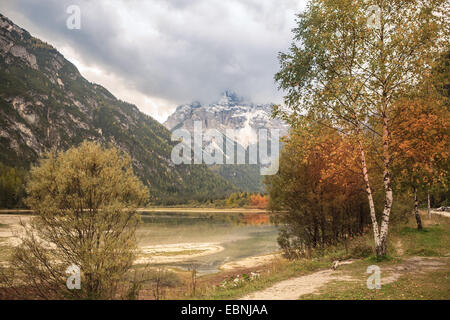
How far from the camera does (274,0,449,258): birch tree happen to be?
1453cm

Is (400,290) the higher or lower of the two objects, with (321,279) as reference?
higher

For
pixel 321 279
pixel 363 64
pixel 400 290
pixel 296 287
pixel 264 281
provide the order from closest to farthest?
1. pixel 400 290
2. pixel 296 287
3. pixel 321 279
4. pixel 264 281
5. pixel 363 64

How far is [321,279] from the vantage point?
12.6 m

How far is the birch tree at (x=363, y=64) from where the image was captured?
572 inches

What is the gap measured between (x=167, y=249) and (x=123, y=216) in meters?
24.7

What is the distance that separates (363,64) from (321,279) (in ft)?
39.2

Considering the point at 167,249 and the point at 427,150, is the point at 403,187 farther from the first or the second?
the point at 167,249

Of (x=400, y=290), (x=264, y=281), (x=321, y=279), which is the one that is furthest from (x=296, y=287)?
(x=400, y=290)

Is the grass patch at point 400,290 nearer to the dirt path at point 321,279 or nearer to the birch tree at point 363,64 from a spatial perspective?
the dirt path at point 321,279

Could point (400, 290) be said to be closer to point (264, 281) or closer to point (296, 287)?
point (296, 287)

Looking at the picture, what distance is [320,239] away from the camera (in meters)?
26.5

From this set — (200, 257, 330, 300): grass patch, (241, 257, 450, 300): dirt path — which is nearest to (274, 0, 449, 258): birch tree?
(241, 257, 450, 300): dirt path

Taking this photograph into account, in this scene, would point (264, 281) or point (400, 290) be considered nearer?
point (400, 290)
